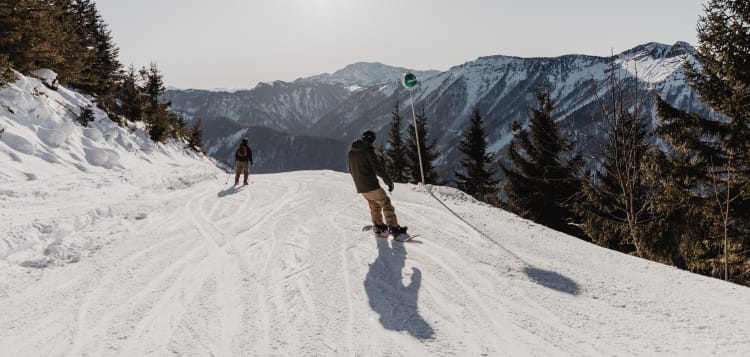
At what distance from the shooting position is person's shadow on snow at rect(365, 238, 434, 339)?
3920 millimetres

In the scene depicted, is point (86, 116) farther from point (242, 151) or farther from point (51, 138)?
point (242, 151)

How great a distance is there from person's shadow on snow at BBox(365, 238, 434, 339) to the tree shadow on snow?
1514 millimetres

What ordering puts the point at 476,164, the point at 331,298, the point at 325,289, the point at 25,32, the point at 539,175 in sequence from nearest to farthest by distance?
the point at 331,298
the point at 325,289
the point at 25,32
the point at 539,175
the point at 476,164

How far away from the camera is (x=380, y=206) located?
24.1 ft

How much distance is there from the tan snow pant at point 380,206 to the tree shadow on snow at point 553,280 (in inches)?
101

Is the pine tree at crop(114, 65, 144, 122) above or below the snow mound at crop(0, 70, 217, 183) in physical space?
above

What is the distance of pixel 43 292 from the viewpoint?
4.66 metres

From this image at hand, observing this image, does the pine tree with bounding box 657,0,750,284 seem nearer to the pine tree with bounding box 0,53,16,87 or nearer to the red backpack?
the red backpack

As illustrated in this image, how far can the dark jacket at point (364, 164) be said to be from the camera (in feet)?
22.9

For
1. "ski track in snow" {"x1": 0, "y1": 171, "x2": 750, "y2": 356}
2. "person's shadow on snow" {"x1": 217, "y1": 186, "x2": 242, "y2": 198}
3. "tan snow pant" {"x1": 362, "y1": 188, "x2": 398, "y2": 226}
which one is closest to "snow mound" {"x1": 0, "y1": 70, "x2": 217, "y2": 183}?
"person's shadow on snow" {"x1": 217, "y1": 186, "x2": 242, "y2": 198}

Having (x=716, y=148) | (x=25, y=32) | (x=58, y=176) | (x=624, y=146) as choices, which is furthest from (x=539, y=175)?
(x=25, y=32)

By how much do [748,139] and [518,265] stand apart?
9638 millimetres

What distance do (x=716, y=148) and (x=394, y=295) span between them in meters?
11.7

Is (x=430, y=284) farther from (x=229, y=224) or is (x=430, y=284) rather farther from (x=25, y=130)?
(x=25, y=130)
